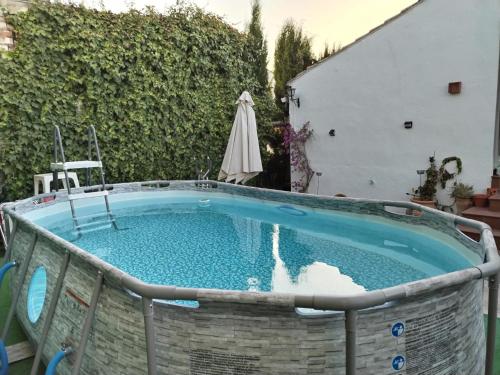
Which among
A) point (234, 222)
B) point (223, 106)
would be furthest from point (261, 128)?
point (234, 222)

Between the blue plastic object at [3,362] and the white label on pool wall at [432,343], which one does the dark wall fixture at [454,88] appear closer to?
the white label on pool wall at [432,343]

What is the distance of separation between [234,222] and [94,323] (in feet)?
14.7

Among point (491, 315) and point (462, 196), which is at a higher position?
point (462, 196)

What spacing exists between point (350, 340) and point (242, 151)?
23.1 feet

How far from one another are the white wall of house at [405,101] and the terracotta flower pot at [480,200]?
0.24m

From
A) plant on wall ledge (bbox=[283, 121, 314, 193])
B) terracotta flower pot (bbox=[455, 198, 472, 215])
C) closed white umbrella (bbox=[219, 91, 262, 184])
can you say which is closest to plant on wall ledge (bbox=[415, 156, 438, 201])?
terracotta flower pot (bbox=[455, 198, 472, 215])

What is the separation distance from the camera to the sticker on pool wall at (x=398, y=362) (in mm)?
1877

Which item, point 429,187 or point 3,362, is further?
point 429,187

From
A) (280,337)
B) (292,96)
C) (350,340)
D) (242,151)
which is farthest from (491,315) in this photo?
(292,96)

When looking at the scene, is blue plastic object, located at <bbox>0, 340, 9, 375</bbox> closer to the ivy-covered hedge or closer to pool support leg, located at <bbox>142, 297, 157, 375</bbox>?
pool support leg, located at <bbox>142, 297, 157, 375</bbox>

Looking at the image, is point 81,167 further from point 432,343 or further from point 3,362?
point 432,343

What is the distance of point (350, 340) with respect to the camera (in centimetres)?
166

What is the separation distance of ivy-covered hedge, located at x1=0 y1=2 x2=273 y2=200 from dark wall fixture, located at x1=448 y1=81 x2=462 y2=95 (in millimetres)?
5213

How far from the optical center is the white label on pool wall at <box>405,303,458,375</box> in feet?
6.27
